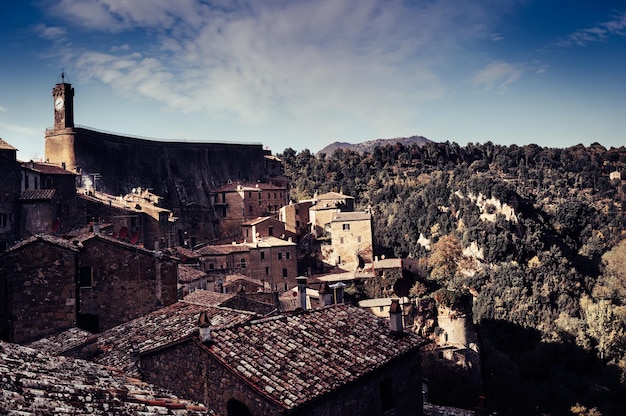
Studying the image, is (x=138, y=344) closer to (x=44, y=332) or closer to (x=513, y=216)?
(x=44, y=332)

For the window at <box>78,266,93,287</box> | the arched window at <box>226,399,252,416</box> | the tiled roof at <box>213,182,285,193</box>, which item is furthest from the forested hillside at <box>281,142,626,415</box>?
the arched window at <box>226,399,252,416</box>

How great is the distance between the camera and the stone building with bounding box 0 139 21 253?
3403 cm

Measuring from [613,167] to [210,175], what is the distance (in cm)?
7952

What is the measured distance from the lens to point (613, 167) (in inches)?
4483

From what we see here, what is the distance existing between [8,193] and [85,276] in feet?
66.0

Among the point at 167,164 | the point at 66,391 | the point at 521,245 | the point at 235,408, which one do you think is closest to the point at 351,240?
the point at 521,245

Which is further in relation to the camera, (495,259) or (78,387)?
(495,259)

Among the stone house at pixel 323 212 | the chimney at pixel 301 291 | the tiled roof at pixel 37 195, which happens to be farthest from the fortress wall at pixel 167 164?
the chimney at pixel 301 291

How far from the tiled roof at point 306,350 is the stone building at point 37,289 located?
22.7 feet

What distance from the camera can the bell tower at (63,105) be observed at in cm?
5594

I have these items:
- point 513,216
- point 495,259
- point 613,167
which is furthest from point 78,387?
point 613,167

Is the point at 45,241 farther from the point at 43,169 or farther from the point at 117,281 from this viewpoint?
the point at 43,169

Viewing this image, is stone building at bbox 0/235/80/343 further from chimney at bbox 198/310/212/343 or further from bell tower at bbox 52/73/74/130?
bell tower at bbox 52/73/74/130

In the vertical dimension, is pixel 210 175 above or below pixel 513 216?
above
